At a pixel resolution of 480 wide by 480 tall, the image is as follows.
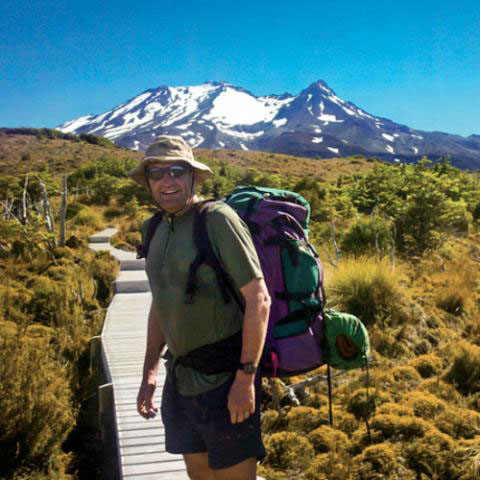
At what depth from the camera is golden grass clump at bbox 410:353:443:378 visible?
5.46 metres

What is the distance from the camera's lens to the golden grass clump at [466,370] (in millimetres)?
5016

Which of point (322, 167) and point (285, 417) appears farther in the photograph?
point (322, 167)

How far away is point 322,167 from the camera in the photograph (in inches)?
1989

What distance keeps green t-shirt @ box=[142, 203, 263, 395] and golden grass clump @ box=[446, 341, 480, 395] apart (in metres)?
4.11

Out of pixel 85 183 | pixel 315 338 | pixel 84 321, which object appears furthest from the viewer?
pixel 85 183

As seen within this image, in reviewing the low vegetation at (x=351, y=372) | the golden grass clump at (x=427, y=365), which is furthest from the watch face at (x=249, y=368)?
the golden grass clump at (x=427, y=365)

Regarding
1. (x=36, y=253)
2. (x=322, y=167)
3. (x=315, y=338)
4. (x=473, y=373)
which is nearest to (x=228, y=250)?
(x=315, y=338)

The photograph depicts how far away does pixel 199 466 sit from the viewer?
1.98m

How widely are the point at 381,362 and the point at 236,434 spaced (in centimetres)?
430

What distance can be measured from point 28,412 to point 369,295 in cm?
457

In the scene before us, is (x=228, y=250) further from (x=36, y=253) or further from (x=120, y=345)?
(x=36, y=253)

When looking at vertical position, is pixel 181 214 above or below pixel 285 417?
above

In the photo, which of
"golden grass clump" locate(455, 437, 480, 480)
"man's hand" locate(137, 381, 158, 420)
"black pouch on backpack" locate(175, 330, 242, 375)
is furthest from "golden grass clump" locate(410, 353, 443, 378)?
"black pouch on backpack" locate(175, 330, 242, 375)

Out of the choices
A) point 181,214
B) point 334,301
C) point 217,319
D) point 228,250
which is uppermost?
point 181,214
